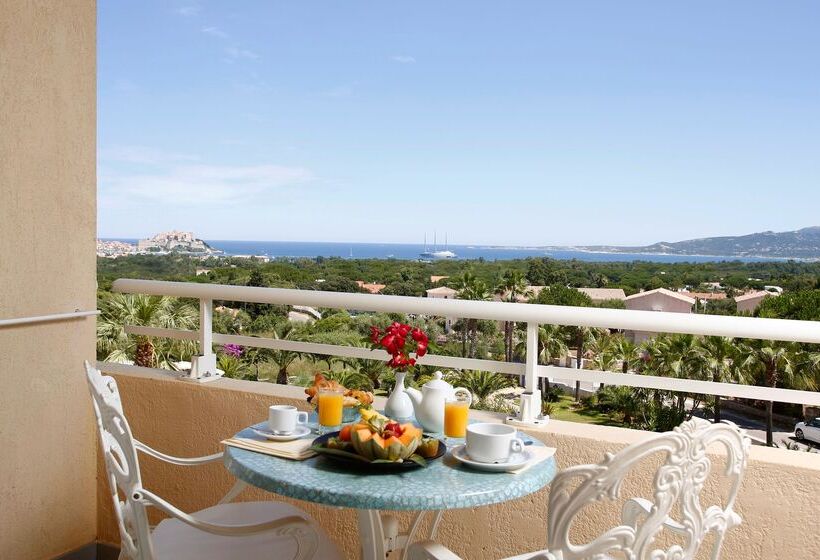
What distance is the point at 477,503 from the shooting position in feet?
4.21

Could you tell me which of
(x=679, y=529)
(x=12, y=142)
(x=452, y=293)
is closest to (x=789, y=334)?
(x=679, y=529)

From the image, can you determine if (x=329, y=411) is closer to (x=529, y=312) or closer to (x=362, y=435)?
(x=362, y=435)

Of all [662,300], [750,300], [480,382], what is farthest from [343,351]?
[750,300]

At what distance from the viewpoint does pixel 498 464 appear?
1407 millimetres

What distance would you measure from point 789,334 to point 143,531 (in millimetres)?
1554

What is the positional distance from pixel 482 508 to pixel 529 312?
0.60m

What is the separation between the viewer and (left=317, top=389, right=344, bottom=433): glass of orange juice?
1679 mm

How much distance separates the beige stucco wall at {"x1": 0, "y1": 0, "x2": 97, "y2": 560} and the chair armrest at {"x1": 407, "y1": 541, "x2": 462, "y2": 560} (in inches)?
60.8

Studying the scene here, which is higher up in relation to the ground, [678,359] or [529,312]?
[529,312]

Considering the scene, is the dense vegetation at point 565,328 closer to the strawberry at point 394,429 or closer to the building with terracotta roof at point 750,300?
the building with terracotta roof at point 750,300

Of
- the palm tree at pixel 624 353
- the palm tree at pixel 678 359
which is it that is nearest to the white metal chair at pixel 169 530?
the palm tree at pixel 678 359

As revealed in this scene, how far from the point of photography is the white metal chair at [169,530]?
58.1 inches

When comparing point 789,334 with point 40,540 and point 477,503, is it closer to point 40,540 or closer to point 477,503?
point 477,503

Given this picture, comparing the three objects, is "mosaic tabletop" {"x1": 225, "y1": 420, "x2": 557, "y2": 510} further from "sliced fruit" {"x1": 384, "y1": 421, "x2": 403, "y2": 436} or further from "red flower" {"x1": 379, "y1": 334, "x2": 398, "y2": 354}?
"red flower" {"x1": 379, "y1": 334, "x2": 398, "y2": 354}
